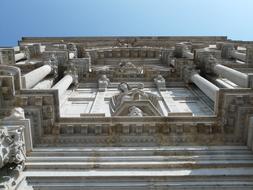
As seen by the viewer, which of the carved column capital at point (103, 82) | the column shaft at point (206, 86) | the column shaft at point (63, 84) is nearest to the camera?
the column shaft at point (206, 86)

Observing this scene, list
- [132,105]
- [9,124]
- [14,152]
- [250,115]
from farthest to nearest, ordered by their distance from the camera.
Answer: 1. [132,105]
2. [250,115]
3. [9,124]
4. [14,152]

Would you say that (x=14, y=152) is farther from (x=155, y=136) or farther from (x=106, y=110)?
(x=106, y=110)

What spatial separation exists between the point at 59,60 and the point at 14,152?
12.6 meters

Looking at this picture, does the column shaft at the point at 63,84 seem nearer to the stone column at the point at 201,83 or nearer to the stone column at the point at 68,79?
the stone column at the point at 68,79

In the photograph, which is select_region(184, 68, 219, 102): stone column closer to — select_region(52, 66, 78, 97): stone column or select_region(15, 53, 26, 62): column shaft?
select_region(52, 66, 78, 97): stone column

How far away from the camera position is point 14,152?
9328 millimetres

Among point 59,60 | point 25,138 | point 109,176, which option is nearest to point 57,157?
point 25,138

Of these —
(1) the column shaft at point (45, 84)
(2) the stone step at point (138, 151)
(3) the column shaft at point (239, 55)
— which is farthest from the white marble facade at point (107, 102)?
(3) the column shaft at point (239, 55)

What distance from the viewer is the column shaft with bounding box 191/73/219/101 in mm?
14494

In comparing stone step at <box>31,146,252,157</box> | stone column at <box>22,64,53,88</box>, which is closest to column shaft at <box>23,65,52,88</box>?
stone column at <box>22,64,53,88</box>

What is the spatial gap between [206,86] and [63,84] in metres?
6.24

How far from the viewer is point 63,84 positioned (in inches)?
682

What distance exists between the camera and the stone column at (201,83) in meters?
14.8

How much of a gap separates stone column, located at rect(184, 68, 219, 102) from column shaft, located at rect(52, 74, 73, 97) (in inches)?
234
